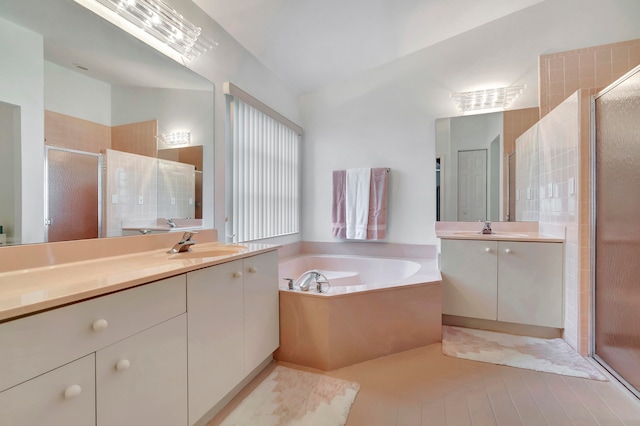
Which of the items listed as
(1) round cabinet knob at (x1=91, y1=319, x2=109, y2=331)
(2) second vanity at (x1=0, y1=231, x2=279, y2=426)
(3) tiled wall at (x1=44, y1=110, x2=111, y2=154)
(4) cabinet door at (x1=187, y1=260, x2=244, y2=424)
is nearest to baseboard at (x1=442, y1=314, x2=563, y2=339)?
(2) second vanity at (x1=0, y1=231, x2=279, y2=426)

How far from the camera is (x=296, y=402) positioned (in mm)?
1419

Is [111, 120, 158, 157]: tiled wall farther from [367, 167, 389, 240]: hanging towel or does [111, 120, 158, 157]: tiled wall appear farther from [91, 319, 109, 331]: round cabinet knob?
[367, 167, 389, 240]: hanging towel

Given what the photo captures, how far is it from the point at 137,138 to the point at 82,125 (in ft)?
0.80

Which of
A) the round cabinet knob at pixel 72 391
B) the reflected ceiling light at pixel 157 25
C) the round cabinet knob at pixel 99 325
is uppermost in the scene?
the reflected ceiling light at pixel 157 25

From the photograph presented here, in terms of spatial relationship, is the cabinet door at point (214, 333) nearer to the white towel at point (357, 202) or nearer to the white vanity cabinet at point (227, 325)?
the white vanity cabinet at point (227, 325)

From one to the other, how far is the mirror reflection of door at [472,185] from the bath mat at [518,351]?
1.06 m

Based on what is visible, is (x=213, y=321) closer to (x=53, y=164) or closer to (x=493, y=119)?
(x=53, y=164)

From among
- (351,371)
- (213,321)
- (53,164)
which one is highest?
(53,164)

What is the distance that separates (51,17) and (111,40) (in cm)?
25

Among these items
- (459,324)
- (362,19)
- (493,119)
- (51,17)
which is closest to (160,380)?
(51,17)

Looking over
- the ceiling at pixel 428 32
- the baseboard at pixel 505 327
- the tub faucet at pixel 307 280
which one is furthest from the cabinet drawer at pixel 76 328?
the baseboard at pixel 505 327

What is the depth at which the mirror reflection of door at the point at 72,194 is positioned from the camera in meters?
1.15

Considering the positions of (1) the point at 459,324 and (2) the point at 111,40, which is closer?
(2) the point at 111,40

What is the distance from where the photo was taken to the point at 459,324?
7.53 ft
